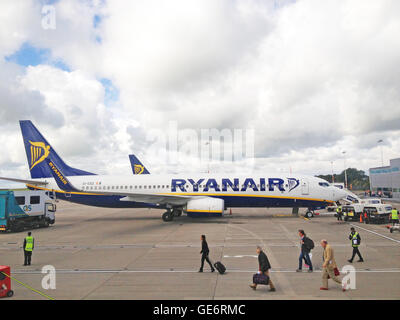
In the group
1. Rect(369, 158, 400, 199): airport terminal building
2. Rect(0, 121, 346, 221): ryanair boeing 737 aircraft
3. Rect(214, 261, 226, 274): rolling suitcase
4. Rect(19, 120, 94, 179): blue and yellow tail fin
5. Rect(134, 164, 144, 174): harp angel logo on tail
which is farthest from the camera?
Rect(134, 164, 144, 174): harp angel logo on tail

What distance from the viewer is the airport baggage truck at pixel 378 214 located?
78.2ft

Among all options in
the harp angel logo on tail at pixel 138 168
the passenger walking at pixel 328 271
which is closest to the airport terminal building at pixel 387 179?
the harp angel logo on tail at pixel 138 168

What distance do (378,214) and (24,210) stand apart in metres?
29.7

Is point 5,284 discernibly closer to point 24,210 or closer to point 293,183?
point 24,210

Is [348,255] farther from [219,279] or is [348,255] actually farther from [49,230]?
[49,230]

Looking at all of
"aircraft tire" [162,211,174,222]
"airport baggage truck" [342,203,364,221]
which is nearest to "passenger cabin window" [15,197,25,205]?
"aircraft tire" [162,211,174,222]

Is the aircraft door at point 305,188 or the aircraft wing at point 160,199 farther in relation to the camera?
the aircraft door at point 305,188

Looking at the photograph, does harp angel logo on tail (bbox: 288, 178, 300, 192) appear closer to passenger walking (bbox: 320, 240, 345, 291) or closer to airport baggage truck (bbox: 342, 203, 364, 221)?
airport baggage truck (bbox: 342, 203, 364, 221)

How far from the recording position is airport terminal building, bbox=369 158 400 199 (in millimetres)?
51812

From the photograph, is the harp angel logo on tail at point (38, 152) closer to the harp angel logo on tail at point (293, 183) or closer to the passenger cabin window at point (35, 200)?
the passenger cabin window at point (35, 200)

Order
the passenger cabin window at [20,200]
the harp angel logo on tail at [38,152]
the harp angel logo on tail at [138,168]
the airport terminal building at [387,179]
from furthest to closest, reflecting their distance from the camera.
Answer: the harp angel logo on tail at [138,168], the airport terminal building at [387,179], the harp angel logo on tail at [38,152], the passenger cabin window at [20,200]

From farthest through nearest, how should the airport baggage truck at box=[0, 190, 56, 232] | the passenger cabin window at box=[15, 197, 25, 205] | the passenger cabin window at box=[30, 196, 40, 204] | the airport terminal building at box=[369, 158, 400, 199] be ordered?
1. the airport terminal building at box=[369, 158, 400, 199]
2. the passenger cabin window at box=[30, 196, 40, 204]
3. the passenger cabin window at box=[15, 197, 25, 205]
4. the airport baggage truck at box=[0, 190, 56, 232]

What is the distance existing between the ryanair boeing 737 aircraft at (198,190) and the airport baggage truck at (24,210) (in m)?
2.26

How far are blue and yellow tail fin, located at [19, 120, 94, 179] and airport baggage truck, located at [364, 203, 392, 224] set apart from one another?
32032mm
